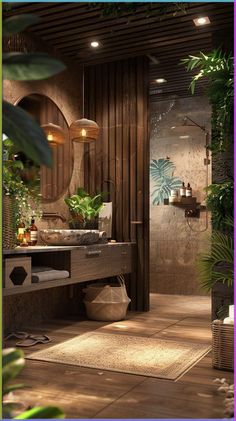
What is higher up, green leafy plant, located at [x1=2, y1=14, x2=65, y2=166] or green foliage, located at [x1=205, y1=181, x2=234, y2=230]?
green leafy plant, located at [x1=2, y1=14, x2=65, y2=166]

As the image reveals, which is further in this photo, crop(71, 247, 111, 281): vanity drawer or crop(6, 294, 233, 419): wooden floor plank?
crop(71, 247, 111, 281): vanity drawer

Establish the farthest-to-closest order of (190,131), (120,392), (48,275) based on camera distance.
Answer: (190,131) < (48,275) < (120,392)

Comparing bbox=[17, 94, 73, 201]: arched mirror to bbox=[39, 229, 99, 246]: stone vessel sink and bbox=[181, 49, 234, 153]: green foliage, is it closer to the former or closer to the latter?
bbox=[39, 229, 99, 246]: stone vessel sink

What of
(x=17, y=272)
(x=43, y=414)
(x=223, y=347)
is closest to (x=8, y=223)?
(x=17, y=272)

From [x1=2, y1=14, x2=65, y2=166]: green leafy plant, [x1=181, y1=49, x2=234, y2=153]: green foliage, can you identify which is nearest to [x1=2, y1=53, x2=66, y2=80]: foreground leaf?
[x1=2, y1=14, x2=65, y2=166]: green leafy plant

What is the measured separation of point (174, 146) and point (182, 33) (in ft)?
8.27

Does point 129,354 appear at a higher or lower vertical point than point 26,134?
lower

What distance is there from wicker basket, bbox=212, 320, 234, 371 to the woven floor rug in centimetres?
18

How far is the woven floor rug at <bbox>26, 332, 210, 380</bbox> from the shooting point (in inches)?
112

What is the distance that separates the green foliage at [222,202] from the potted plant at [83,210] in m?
1.54

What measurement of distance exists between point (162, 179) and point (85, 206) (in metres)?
2.25

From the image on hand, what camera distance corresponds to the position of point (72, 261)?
378 cm

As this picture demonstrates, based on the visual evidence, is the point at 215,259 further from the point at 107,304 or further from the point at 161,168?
the point at 161,168

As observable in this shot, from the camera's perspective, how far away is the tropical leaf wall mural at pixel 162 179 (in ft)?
21.5
